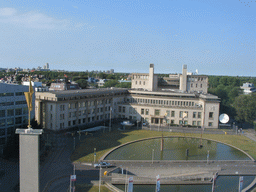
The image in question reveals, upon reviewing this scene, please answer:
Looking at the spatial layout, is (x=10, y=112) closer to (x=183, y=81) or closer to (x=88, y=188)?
(x=88, y=188)

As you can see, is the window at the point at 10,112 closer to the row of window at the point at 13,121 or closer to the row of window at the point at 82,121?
the row of window at the point at 13,121

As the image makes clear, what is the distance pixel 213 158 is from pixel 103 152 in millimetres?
20009

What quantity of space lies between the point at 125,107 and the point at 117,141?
979 inches

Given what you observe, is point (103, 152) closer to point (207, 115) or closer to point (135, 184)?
point (135, 184)

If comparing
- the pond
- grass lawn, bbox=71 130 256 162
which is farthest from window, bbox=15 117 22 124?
the pond

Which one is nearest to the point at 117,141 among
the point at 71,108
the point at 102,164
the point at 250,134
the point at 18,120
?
the point at 102,164

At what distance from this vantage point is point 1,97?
42562 mm

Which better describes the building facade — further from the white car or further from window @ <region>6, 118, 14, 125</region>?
the white car

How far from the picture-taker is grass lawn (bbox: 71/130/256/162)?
1664 inches

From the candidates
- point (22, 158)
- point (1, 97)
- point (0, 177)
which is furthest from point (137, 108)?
point (22, 158)

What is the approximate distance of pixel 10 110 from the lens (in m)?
44.2

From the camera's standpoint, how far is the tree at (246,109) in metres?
70.0

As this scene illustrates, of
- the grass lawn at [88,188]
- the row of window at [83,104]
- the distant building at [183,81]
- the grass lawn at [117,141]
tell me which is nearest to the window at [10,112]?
the row of window at [83,104]

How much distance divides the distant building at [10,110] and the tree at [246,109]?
5863 centimetres
